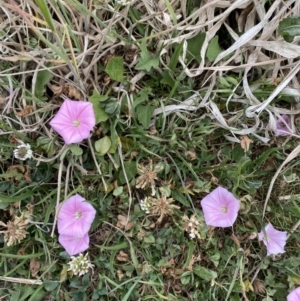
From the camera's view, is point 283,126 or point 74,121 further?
point 283,126

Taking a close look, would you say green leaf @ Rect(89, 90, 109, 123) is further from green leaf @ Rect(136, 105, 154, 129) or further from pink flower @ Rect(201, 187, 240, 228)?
pink flower @ Rect(201, 187, 240, 228)

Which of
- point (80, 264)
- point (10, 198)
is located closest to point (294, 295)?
point (80, 264)

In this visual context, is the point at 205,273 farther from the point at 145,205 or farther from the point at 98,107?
the point at 98,107

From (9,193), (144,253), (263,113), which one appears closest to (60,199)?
(9,193)

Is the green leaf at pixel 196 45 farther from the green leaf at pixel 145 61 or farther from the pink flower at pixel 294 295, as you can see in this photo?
the pink flower at pixel 294 295

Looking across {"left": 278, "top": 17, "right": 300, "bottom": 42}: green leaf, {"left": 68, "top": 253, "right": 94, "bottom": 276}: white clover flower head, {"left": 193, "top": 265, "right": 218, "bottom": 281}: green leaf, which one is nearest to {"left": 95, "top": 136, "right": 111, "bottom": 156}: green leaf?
{"left": 68, "top": 253, "right": 94, "bottom": 276}: white clover flower head

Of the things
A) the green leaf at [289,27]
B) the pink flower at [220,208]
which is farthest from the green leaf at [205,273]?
the green leaf at [289,27]

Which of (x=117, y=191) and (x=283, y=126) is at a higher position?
(x=283, y=126)

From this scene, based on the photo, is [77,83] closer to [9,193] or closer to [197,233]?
[9,193]
